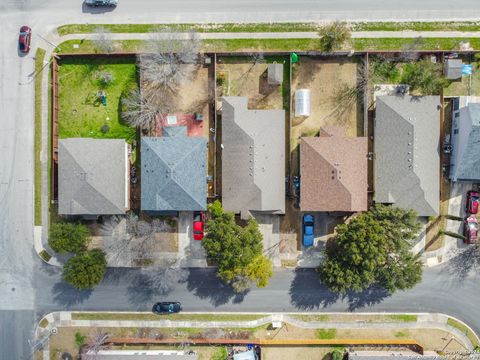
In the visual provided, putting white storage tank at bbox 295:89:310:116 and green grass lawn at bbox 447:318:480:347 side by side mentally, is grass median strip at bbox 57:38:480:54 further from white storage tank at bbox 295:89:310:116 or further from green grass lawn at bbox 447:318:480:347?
green grass lawn at bbox 447:318:480:347

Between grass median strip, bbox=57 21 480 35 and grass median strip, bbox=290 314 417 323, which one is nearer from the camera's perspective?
grass median strip, bbox=57 21 480 35

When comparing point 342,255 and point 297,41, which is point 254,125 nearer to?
point 297,41

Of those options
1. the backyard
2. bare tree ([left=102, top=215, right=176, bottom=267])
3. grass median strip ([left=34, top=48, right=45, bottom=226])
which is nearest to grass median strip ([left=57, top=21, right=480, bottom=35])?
the backyard

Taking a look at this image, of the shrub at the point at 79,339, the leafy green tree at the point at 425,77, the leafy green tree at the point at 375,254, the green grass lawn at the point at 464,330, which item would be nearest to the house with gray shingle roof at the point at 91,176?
the shrub at the point at 79,339

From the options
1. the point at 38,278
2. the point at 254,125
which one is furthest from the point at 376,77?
the point at 38,278

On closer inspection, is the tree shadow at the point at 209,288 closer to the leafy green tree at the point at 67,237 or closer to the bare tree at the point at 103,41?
the leafy green tree at the point at 67,237

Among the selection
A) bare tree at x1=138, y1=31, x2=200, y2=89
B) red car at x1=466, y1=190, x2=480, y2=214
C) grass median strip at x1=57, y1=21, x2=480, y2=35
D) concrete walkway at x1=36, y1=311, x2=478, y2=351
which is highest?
grass median strip at x1=57, y1=21, x2=480, y2=35

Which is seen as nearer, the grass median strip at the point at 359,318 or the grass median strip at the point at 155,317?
the grass median strip at the point at 359,318
